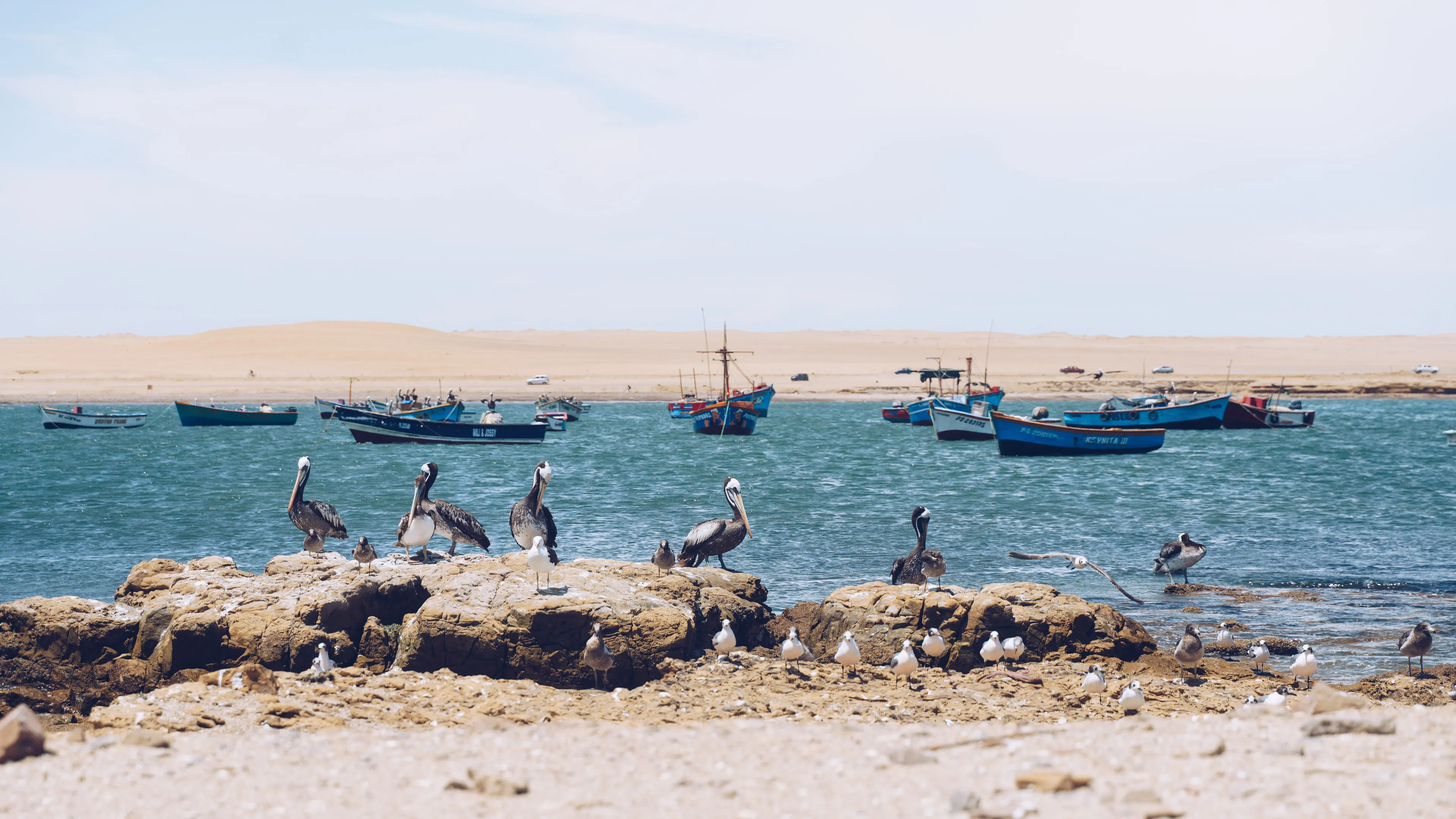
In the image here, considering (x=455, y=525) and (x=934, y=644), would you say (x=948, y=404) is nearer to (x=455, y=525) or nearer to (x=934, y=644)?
(x=455, y=525)

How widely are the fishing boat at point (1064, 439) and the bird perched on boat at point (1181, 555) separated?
25.1 metres

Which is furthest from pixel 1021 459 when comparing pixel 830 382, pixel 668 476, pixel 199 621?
pixel 830 382

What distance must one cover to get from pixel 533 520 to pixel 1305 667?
9.07 m

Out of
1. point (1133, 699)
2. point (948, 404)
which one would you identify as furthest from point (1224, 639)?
point (948, 404)

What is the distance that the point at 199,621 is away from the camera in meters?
12.5

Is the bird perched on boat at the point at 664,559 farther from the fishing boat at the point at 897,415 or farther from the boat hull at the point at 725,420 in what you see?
the fishing boat at the point at 897,415

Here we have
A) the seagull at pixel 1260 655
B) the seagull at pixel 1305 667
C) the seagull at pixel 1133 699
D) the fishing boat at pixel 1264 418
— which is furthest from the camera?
the fishing boat at pixel 1264 418

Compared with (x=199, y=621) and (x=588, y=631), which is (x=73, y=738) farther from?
(x=588, y=631)

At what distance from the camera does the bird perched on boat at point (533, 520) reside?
1473cm

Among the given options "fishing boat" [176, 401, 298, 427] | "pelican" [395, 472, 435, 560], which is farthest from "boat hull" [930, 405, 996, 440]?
"pelican" [395, 472, 435, 560]

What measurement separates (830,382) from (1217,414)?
4370 centimetres

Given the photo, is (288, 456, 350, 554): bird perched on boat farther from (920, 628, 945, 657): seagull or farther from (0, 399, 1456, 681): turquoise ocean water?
(920, 628, 945, 657): seagull

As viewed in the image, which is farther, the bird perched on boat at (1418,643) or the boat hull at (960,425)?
the boat hull at (960,425)

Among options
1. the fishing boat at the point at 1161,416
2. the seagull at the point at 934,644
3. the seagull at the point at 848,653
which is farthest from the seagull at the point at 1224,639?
the fishing boat at the point at 1161,416
